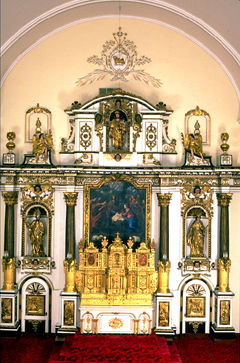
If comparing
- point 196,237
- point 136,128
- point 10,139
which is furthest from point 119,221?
point 10,139

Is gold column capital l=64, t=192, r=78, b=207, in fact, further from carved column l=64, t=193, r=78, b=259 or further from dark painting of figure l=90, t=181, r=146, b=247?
dark painting of figure l=90, t=181, r=146, b=247

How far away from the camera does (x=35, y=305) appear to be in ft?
A: 42.8

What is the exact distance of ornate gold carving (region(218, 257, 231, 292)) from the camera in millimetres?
12747

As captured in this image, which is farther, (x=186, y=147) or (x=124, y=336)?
(x=186, y=147)

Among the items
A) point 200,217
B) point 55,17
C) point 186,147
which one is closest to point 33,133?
point 55,17

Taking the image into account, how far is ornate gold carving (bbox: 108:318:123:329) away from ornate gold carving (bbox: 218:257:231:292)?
3.02 m

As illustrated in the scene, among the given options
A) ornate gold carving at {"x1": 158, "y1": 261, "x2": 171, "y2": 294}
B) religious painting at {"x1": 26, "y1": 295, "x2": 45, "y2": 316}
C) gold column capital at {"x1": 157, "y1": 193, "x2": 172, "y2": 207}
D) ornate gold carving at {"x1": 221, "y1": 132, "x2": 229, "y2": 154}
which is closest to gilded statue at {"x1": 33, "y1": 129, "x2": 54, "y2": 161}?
gold column capital at {"x1": 157, "y1": 193, "x2": 172, "y2": 207}

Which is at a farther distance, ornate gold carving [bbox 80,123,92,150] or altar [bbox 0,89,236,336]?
ornate gold carving [bbox 80,123,92,150]

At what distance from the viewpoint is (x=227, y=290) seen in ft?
42.0

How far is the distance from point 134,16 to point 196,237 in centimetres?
657

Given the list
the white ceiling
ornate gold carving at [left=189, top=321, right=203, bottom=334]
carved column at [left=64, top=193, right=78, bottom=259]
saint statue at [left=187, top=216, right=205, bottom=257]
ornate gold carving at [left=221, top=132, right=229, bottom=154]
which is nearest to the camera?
the white ceiling

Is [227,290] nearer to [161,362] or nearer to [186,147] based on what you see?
[161,362]

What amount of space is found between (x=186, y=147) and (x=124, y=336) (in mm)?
5573

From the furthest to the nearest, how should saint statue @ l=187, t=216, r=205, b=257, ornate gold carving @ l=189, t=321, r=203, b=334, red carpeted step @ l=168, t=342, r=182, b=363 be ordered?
ornate gold carving @ l=189, t=321, r=203, b=334 < saint statue @ l=187, t=216, r=205, b=257 < red carpeted step @ l=168, t=342, r=182, b=363
